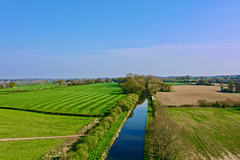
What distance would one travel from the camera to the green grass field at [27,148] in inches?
728

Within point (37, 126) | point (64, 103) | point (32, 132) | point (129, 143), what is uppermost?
point (64, 103)

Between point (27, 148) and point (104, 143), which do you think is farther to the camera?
point (104, 143)

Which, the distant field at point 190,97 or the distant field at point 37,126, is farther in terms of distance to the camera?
the distant field at point 190,97

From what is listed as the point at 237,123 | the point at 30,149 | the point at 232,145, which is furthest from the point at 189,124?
the point at 30,149

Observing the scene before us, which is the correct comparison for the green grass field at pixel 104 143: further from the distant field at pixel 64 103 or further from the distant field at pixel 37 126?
the distant field at pixel 64 103

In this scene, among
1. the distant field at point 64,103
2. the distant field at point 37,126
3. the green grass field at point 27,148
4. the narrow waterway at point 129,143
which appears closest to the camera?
the green grass field at point 27,148

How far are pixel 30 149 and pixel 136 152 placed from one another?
16.6 m

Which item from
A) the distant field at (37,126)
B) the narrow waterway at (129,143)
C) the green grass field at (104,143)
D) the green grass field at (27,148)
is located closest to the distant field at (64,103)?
the distant field at (37,126)

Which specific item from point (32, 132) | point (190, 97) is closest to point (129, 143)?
point (32, 132)

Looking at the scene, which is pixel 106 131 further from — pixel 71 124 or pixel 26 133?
pixel 26 133

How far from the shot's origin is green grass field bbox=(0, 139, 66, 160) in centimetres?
1849

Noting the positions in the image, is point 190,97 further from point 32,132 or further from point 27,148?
point 27,148

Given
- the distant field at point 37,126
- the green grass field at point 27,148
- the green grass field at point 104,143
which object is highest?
the distant field at point 37,126

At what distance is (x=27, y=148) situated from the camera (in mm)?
20500
